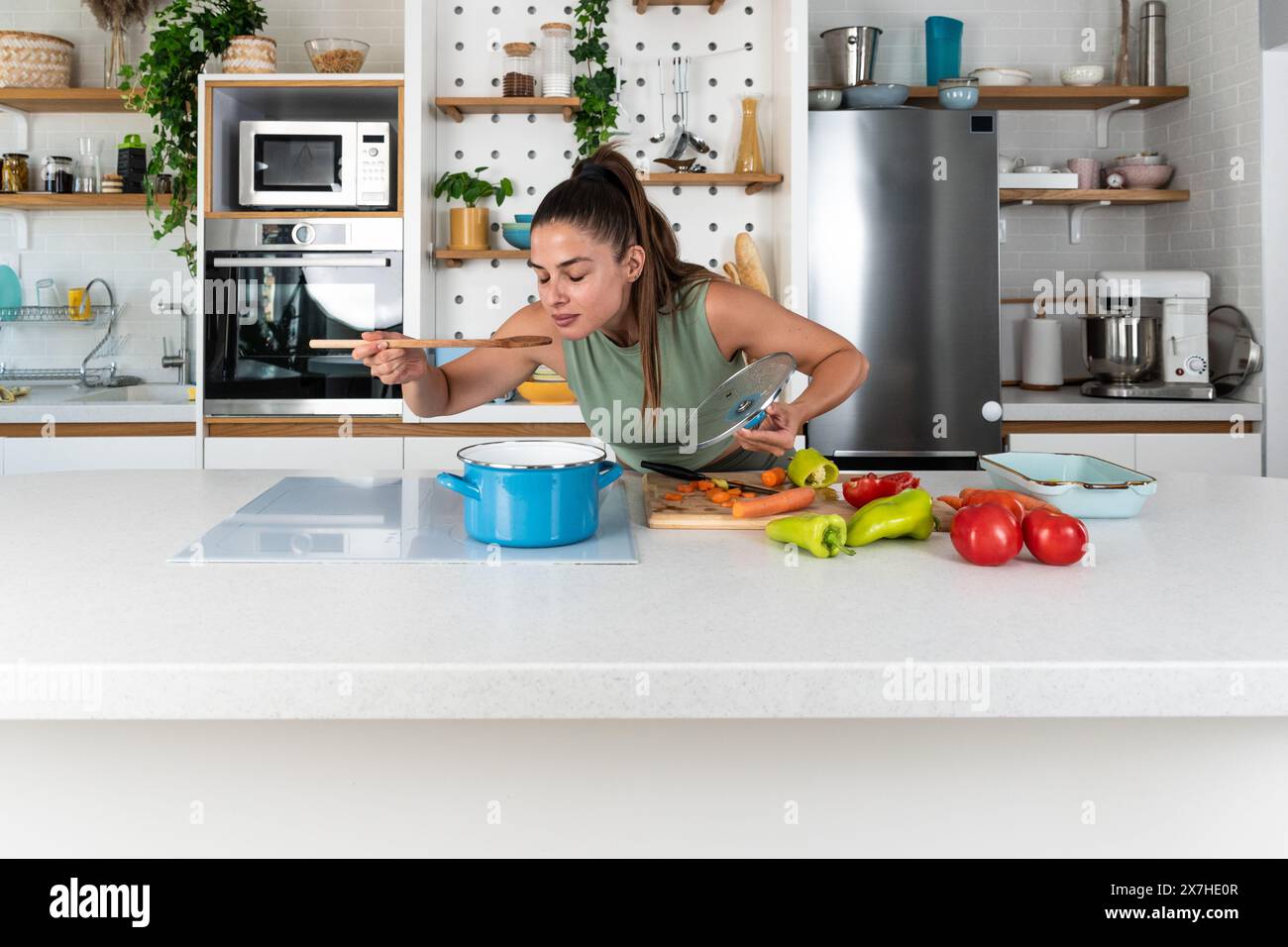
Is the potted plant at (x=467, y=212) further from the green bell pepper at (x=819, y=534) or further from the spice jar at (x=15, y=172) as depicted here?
the green bell pepper at (x=819, y=534)

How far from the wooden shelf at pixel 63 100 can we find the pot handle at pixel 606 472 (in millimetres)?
3376

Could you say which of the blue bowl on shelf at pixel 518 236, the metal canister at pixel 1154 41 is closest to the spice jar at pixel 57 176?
the blue bowl on shelf at pixel 518 236

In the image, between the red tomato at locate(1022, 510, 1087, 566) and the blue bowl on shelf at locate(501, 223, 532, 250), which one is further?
the blue bowl on shelf at locate(501, 223, 532, 250)

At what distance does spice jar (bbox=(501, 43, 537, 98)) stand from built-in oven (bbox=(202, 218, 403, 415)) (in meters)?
0.65

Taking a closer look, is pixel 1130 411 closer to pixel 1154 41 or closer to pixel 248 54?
pixel 1154 41

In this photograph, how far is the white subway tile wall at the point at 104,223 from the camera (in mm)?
4293

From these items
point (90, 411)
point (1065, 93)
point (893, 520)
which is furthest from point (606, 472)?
point (1065, 93)

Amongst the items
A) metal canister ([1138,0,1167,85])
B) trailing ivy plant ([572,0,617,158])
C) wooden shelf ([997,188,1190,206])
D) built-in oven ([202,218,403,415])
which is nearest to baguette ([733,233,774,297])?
trailing ivy plant ([572,0,617,158])

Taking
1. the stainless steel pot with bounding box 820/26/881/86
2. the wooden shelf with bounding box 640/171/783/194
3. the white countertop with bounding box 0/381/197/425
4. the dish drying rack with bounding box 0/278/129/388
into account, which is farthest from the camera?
the dish drying rack with bounding box 0/278/129/388

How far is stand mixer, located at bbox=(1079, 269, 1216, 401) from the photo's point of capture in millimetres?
3816

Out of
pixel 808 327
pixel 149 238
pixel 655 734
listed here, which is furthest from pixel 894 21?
pixel 655 734

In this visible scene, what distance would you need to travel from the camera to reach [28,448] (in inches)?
145

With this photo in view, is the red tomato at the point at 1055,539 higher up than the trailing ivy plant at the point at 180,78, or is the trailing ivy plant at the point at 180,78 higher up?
the trailing ivy plant at the point at 180,78

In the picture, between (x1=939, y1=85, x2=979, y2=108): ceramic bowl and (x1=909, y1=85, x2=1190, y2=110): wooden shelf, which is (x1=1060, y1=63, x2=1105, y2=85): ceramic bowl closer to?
(x1=909, y1=85, x2=1190, y2=110): wooden shelf
